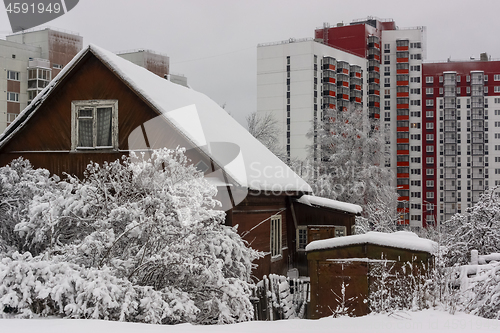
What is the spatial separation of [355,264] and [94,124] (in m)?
9.43

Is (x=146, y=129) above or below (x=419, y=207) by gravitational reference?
above

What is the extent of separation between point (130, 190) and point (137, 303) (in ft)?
10.9

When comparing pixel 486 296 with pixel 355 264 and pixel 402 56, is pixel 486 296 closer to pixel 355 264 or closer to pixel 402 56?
pixel 355 264

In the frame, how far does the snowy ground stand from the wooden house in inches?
281

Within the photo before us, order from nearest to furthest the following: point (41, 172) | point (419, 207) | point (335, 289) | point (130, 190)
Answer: point (130, 190) → point (335, 289) → point (41, 172) → point (419, 207)

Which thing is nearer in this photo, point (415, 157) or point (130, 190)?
point (130, 190)

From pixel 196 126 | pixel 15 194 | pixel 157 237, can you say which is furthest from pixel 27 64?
pixel 157 237

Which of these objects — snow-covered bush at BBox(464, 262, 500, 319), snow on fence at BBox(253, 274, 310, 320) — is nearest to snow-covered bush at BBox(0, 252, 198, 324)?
snow on fence at BBox(253, 274, 310, 320)

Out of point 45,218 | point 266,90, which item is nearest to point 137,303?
point 45,218

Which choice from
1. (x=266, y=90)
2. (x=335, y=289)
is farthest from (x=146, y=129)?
(x=266, y=90)

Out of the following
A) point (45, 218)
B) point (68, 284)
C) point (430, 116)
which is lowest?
point (68, 284)

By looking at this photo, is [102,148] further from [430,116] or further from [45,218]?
[430,116]

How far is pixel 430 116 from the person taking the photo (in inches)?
3659

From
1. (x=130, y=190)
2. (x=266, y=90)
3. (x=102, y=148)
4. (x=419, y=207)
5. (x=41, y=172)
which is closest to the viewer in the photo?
(x=130, y=190)
